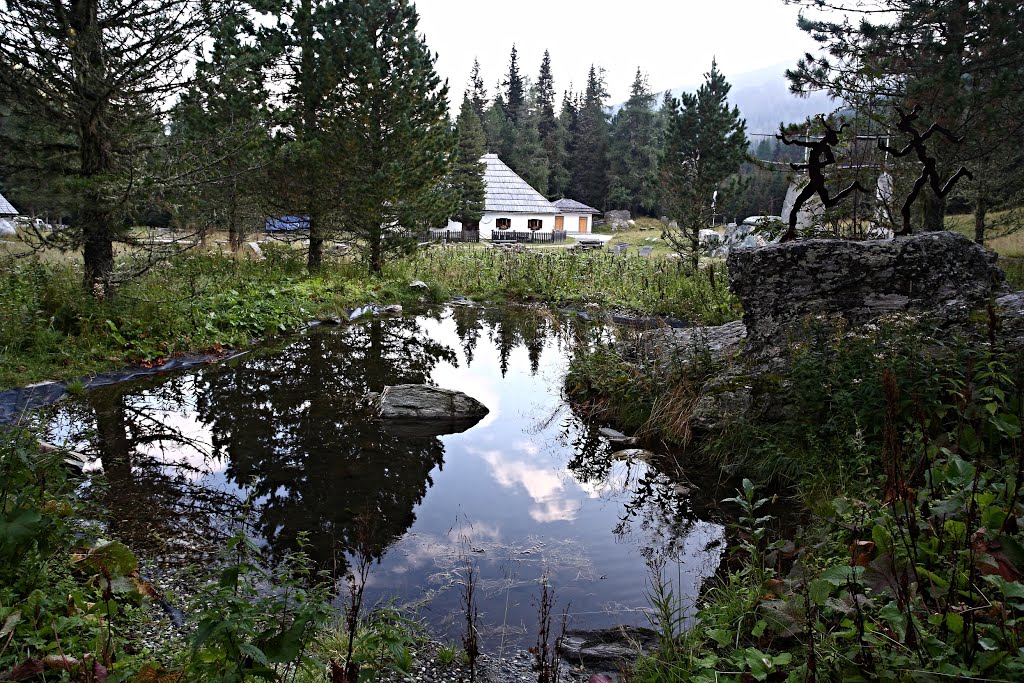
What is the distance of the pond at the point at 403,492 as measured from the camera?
4.35m

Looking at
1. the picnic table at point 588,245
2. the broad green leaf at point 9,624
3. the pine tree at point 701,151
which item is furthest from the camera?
the picnic table at point 588,245

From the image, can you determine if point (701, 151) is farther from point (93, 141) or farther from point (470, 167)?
point (470, 167)

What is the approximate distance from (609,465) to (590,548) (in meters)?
1.82

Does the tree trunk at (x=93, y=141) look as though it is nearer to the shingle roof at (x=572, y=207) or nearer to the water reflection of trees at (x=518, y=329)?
the water reflection of trees at (x=518, y=329)

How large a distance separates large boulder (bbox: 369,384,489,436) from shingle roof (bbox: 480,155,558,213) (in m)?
37.0

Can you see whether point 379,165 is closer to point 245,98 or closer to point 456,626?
point 245,98

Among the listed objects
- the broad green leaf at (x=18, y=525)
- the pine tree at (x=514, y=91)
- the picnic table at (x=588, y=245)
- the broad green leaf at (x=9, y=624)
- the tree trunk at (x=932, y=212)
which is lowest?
the broad green leaf at (x=9, y=624)

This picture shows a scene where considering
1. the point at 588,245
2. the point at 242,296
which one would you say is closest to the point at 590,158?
the point at 588,245

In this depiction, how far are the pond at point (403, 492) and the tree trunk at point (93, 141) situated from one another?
2.49m

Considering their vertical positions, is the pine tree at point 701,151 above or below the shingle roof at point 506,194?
below

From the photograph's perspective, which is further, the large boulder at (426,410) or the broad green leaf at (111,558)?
the large boulder at (426,410)

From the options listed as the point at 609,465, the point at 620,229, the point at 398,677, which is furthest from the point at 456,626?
the point at 620,229

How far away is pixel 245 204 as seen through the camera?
52.0 feet

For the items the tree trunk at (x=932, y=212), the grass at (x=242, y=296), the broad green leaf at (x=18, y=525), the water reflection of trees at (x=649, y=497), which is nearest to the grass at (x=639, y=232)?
the grass at (x=242, y=296)
